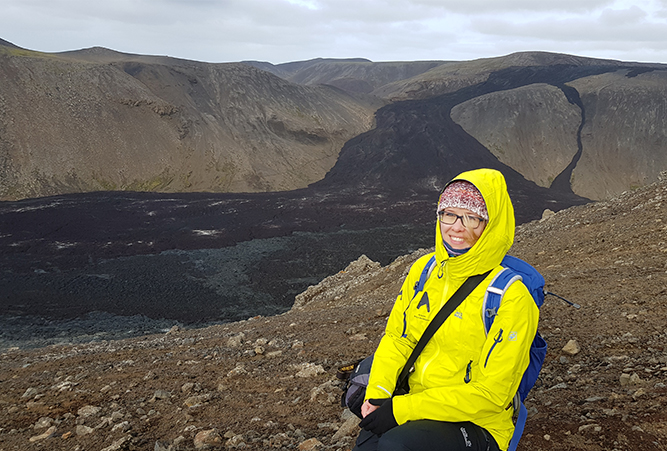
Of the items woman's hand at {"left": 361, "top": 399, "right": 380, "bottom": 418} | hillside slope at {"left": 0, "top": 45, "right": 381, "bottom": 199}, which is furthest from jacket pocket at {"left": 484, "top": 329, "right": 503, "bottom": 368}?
hillside slope at {"left": 0, "top": 45, "right": 381, "bottom": 199}

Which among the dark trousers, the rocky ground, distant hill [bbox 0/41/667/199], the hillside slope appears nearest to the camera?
the dark trousers

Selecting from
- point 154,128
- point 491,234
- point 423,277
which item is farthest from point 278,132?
point 491,234

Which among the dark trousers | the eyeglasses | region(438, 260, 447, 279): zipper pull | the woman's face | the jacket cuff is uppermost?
the eyeglasses

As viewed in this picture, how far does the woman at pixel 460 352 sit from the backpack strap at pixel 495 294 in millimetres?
26

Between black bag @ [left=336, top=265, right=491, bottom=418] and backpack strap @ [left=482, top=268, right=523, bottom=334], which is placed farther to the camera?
black bag @ [left=336, top=265, right=491, bottom=418]

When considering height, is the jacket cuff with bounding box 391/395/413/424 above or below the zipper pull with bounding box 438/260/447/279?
below

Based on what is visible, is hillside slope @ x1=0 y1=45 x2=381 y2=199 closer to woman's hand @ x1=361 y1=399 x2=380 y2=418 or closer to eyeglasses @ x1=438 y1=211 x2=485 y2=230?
woman's hand @ x1=361 y1=399 x2=380 y2=418

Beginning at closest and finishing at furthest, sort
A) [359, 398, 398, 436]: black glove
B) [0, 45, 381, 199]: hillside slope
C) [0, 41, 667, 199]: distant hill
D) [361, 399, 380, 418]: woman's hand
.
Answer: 1. [359, 398, 398, 436]: black glove
2. [361, 399, 380, 418]: woman's hand
3. [0, 45, 381, 199]: hillside slope
4. [0, 41, 667, 199]: distant hill

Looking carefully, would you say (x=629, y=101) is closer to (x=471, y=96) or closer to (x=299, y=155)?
(x=471, y=96)

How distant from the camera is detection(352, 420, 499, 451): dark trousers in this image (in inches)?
80.9

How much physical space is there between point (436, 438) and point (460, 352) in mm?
411

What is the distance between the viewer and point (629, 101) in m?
52.8

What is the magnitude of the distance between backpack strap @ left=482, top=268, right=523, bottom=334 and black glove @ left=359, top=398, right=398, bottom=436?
1.96 ft

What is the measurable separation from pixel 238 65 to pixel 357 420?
201ft
